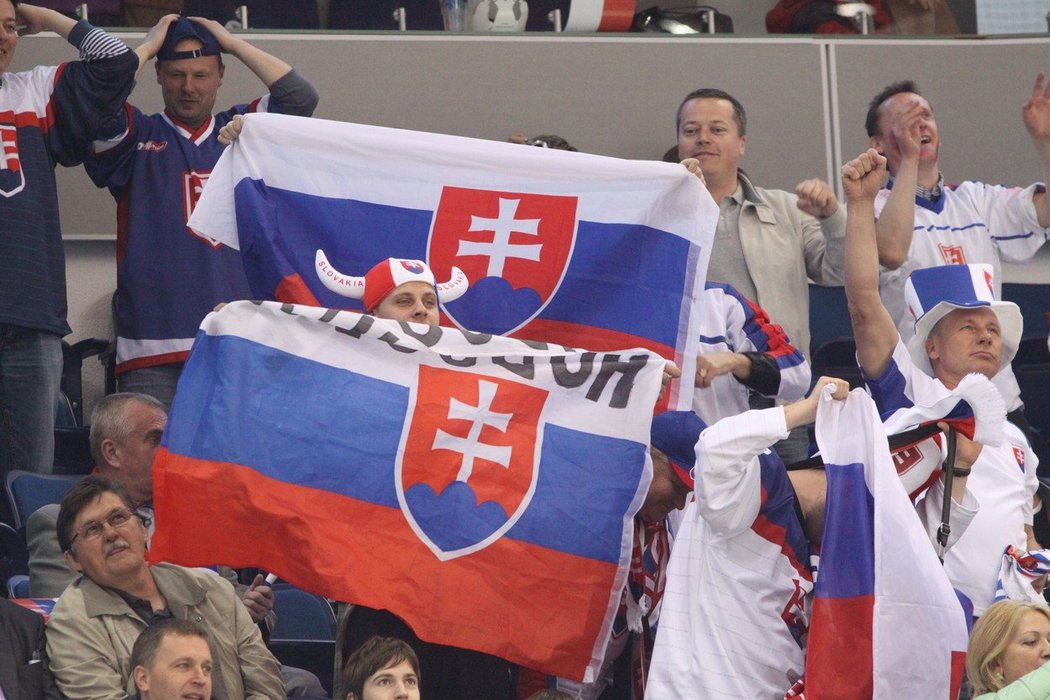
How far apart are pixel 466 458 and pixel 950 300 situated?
5.39ft

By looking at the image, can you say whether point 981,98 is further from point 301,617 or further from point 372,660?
point 372,660

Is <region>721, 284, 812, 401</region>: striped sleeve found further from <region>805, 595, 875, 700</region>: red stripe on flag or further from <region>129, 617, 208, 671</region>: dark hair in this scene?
<region>129, 617, 208, 671</region>: dark hair

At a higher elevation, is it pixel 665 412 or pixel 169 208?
pixel 169 208

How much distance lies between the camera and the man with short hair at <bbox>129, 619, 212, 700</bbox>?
4164mm

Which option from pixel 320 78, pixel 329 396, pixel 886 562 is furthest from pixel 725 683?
pixel 320 78

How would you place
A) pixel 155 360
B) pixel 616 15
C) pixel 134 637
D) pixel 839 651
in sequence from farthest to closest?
1. pixel 616 15
2. pixel 155 360
3. pixel 134 637
4. pixel 839 651

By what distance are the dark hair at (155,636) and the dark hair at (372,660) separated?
374mm

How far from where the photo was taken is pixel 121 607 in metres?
4.50

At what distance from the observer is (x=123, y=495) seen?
4.70 m

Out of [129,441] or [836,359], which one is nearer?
[129,441]

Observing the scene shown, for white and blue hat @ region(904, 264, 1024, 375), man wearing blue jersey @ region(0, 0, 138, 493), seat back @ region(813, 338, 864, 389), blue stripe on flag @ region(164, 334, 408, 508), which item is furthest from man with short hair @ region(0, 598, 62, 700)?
seat back @ region(813, 338, 864, 389)

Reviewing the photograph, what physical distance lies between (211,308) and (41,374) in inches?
28.8

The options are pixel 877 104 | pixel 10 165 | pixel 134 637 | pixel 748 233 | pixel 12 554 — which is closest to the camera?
pixel 134 637

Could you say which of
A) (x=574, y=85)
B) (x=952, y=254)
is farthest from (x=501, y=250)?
(x=574, y=85)
